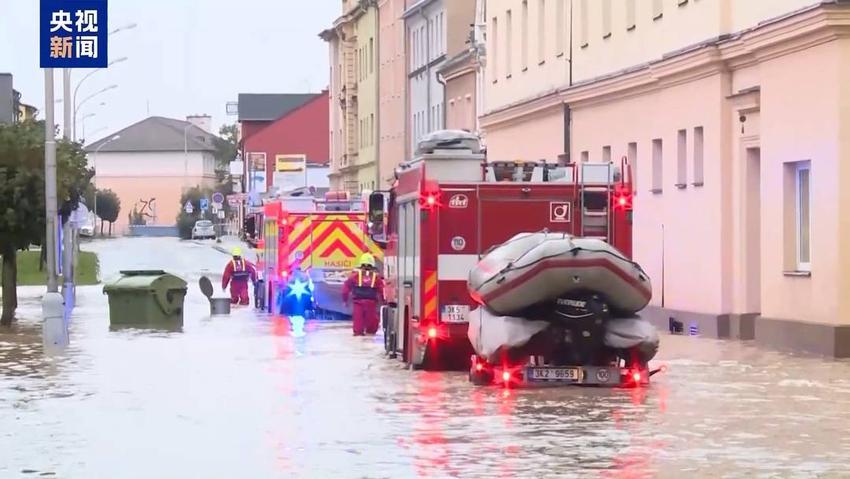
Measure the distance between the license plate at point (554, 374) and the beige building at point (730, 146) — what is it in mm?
6513

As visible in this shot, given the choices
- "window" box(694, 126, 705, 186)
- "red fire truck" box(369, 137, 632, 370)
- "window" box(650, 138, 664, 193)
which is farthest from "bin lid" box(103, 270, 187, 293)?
"red fire truck" box(369, 137, 632, 370)

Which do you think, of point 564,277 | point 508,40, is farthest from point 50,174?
point 508,40

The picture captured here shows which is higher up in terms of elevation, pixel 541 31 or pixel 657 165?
pixel 541 31

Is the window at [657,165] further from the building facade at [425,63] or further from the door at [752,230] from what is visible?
the building facade at [425,63]

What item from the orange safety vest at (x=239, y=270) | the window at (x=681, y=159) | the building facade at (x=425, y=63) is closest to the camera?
the window at (x=681, y=159)

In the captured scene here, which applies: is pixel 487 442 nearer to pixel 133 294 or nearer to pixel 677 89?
pixel 677 89

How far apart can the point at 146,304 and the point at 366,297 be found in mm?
6425

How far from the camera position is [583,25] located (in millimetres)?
42938

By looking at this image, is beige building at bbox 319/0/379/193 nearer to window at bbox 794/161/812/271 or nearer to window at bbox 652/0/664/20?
window at bbox 652/0/664/20

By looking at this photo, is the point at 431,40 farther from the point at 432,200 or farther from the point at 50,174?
the point at 432,200

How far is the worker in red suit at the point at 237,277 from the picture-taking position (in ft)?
160

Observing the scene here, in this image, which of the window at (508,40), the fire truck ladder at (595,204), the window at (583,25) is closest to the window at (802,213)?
the fire truck ladder at (595,204)

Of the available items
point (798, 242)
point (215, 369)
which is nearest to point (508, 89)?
point (798, 242)

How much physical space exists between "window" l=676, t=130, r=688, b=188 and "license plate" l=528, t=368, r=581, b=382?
Result: 14601mm
